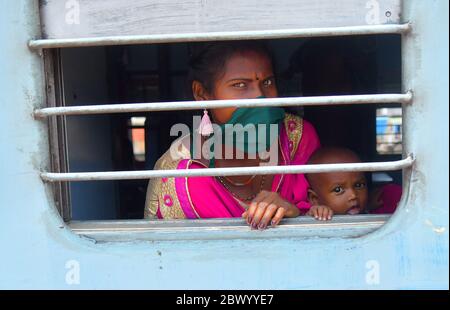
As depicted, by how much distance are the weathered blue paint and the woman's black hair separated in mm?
580

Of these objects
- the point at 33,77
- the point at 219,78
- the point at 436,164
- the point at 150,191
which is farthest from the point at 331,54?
the point at 33,77

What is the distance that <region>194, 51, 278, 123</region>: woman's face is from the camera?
5.72 ft

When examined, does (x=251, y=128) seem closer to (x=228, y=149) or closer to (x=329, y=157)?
(x=228, y=149)

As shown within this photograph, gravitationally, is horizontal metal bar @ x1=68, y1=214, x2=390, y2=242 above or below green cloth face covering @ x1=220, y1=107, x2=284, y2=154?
below

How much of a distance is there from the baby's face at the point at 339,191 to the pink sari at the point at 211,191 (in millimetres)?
57

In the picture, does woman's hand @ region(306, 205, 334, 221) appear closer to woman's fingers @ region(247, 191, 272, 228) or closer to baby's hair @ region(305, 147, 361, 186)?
woman's fingers @ region(247, 191, 272, 228)

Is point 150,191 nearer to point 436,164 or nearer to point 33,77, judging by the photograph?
point 33,77

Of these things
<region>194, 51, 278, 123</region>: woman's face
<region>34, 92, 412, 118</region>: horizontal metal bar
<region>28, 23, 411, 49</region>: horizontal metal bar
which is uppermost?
<region>28, 23, 411, 49</region>: horizontal metal bar

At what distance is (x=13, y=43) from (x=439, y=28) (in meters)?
1.04

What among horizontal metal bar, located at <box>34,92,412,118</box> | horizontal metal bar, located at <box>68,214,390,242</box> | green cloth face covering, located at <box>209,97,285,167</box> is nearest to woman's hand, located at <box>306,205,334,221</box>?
horizontal metal bar, located at <box>68,214,390,242</box>

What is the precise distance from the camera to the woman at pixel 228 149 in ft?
5.63

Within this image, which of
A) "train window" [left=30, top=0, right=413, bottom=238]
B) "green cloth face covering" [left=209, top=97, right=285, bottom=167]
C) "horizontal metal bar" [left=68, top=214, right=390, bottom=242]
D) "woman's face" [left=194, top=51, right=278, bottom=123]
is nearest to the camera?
"horizontal metal bar" [left=68, top=214, right=390, bottom=242]

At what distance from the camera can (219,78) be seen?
180cm

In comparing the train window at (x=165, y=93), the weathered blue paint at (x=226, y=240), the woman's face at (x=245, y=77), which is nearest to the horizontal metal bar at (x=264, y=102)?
the weathered blue paint at (x=226, y=240)
